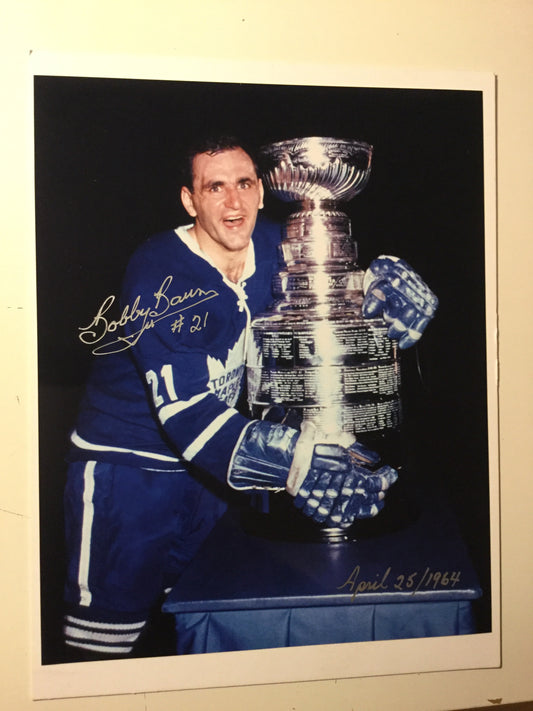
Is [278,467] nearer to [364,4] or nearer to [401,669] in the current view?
[401,669]

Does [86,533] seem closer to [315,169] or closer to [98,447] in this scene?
[98,447]

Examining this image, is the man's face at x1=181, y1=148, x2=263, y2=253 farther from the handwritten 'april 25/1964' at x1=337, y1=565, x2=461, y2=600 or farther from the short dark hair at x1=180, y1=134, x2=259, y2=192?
the handwritten 'april 25/1964' at x1=337, y1=565, x2=461, y2=600

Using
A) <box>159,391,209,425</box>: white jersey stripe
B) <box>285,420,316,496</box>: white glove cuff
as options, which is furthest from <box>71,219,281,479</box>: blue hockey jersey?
<box>285,420,316,496</box>: white glove cuff

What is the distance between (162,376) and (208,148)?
0.39m

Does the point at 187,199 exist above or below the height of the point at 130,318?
above

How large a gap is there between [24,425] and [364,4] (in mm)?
922

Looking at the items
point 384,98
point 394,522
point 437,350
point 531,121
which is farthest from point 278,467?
point 531,121

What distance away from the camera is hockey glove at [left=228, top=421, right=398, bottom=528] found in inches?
41.9

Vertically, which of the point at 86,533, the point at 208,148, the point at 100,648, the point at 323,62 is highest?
the point at 323,62

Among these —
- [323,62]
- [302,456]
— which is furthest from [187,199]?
[302,456]

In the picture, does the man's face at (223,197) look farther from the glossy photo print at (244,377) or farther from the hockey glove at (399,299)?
the hockey glove at (399,299)

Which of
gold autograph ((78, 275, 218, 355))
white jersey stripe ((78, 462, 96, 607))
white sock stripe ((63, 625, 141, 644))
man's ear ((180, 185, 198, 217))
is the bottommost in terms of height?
white sock stripe ((63, 625, 141, 644))

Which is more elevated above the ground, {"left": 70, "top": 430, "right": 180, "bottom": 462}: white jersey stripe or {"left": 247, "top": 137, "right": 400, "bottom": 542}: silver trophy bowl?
{"left": 247, "top": 137, "right": 400, "bottom": 542}: silver trophy bowl

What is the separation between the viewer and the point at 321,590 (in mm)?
1063
